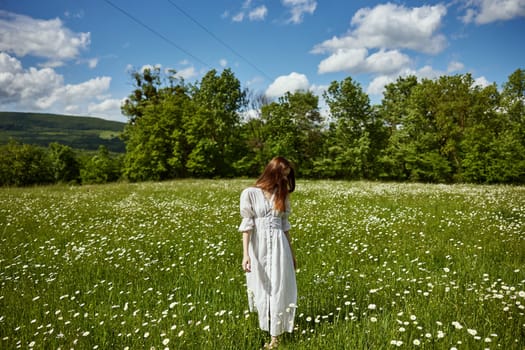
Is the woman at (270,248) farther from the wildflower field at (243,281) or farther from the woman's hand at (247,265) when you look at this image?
the wildflower field at (243,281)

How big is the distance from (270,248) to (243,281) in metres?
1.90

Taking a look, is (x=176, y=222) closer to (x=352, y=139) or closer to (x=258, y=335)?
(x=258, y=335)

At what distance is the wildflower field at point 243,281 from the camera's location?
354 centimetres

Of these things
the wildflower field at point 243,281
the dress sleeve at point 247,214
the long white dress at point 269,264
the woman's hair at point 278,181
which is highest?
the woman's hair at point 278,181

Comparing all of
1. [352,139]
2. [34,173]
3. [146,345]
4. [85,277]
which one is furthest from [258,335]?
[34,173]

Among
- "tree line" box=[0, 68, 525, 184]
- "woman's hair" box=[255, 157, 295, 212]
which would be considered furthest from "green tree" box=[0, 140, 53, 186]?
"woman's hair" box=[255, 157, 295, 212]

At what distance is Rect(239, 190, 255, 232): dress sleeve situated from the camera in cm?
368

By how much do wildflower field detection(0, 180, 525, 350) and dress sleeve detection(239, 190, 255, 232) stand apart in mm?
1105

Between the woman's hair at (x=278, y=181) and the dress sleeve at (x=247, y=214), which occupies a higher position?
the woman's hair at (x=278, y=181)

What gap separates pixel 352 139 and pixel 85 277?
37.1 metres

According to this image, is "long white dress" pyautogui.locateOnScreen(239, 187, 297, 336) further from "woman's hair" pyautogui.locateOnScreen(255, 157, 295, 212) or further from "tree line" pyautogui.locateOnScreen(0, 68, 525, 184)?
"tree line" pyautogui.locateOnScreen(0, 68, 525, 184)

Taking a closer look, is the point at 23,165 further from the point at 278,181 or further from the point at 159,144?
the point at 278,181

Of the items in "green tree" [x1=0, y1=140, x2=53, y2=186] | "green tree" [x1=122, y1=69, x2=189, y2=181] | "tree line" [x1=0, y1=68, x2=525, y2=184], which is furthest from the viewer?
"green tree" [x1=0, y1=140, x2=53, y2=186]

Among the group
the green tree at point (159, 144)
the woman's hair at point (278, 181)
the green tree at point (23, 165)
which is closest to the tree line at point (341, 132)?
the green tree at point (159, 144)
